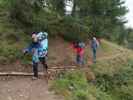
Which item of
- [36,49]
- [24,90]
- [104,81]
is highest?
[36,49]

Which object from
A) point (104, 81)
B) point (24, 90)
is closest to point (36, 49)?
point (24, 90)

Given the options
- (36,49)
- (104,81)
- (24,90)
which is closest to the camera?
(24,90)

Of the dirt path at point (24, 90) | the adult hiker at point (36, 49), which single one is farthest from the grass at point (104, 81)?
the adult hiker at point (36, 49)

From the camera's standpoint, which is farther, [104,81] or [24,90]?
[104,81]

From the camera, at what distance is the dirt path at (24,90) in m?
11.5

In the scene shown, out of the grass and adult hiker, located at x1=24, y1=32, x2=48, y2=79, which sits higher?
adult hiker, located at x1=24, y1=32, x2=48, y2=79

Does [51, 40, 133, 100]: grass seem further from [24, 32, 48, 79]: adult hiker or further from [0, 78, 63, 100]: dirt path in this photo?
[24, 32, 48, 79]: adult hiker

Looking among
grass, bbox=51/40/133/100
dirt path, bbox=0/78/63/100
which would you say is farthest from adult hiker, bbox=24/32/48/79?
grass, bbox=51/40/133/100

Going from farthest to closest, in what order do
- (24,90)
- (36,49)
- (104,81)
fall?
1. (104,81)
2. (36,49)
3. (24,90)

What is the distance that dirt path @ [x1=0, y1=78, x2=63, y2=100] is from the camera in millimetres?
11498

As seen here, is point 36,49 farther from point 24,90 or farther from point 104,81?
point 104,81

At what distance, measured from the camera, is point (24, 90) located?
39.7ft

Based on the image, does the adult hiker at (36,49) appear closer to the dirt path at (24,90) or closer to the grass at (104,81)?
the dirt path at (24,90)

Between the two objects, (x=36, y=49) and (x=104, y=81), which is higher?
(x=36, y=49)
